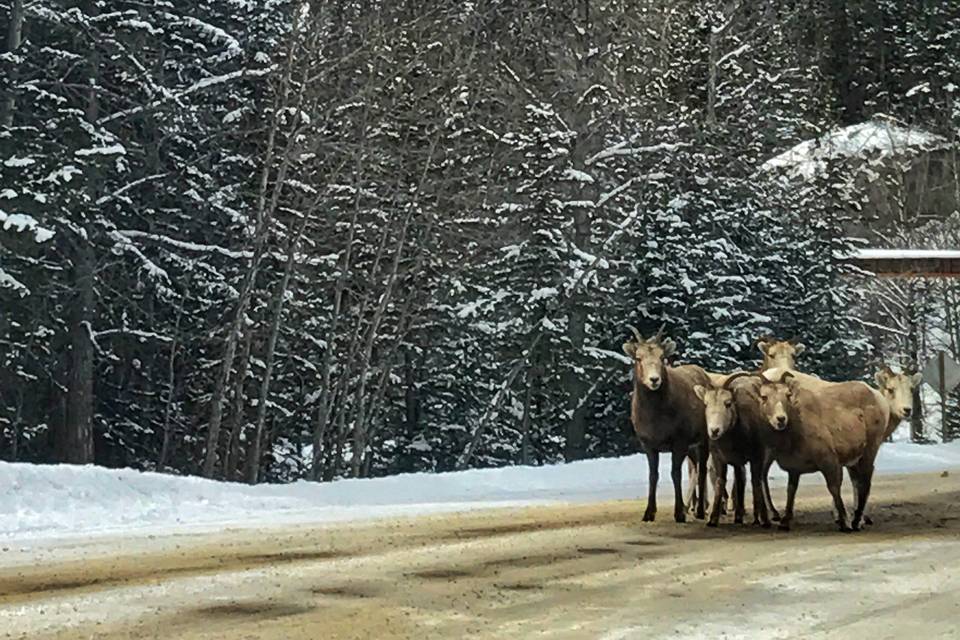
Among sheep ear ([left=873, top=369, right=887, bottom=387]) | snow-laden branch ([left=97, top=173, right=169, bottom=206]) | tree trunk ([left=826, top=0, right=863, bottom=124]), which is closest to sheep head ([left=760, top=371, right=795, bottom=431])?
sheep ear ([left=873, top=369, right=887, bottom=387])

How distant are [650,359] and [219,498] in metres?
5.68

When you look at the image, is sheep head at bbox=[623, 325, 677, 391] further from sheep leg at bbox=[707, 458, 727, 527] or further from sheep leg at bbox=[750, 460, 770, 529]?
sheep leg at bbox=[750, 460, 770, 529]

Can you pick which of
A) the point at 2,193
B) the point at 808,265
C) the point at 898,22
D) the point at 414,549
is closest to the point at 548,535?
the point at 414,549

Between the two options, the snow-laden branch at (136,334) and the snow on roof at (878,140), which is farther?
the snow on roof at (878,140)

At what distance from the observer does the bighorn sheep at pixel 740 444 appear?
48.1 ft

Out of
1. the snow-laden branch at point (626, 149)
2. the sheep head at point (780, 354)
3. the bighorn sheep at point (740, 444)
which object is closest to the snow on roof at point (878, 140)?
the snow-laden branch at point (626, 149)

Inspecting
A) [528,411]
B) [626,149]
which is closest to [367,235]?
[528,411]

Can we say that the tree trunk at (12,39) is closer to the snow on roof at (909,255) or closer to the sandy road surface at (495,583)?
Result: the sandy road surface at (495,583)

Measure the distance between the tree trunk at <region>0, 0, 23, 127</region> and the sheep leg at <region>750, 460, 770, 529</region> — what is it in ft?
59.0

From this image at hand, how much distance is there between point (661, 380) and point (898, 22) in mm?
59460

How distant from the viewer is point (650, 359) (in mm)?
14984

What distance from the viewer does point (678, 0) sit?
138 ft

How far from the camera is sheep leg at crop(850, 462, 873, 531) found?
14694mm

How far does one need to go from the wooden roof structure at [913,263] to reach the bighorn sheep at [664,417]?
26.1 m
